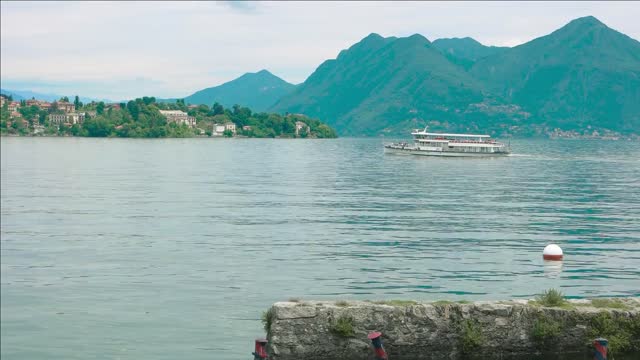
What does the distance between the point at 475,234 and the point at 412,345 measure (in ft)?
109

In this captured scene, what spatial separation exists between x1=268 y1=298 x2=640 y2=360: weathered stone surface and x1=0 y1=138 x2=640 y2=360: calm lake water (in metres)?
4.03

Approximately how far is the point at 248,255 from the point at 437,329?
79.1ft

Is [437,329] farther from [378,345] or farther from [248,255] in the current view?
[248,255]

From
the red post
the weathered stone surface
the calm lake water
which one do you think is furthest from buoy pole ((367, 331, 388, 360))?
the calm lake water

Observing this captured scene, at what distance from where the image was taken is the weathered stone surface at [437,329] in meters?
23.3

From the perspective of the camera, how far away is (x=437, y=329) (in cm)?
2392

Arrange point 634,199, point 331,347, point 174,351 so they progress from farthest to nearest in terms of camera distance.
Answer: point 634,199 → point 174,351 → point 331,347

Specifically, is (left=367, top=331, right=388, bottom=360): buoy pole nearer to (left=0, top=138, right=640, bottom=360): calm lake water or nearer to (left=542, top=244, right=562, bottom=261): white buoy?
(left=0, top=138, right=640, bottom=360): calm lake water

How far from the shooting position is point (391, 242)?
51.7m

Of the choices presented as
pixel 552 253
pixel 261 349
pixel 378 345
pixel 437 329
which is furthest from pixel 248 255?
pixel 378 345

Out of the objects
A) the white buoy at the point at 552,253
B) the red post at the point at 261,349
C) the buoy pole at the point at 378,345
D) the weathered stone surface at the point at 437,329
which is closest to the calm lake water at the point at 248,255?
the white buoy at the point at 552,253

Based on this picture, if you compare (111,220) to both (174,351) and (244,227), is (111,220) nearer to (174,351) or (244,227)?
(244,227)

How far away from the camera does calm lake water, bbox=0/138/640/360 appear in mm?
30469

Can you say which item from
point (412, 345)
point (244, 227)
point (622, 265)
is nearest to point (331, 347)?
point (412, 345)
